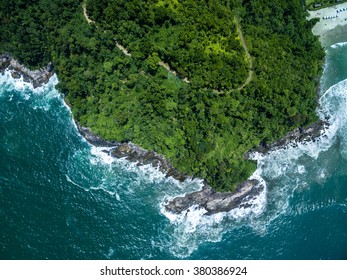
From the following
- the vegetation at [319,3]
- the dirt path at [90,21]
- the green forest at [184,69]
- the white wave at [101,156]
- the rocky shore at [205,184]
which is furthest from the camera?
the vegetation at [319,3]

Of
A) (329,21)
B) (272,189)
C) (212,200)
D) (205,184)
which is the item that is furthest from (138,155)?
(329,21)

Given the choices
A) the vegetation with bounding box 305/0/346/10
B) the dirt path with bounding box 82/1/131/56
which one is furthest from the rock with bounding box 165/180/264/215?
the vegetation with bounding box 305/0/346/10

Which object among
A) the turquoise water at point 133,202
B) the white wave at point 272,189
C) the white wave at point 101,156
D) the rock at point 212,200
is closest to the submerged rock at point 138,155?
the white wave at point 101,156

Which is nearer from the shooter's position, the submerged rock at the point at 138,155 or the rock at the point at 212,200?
the rock at the point at 212,200

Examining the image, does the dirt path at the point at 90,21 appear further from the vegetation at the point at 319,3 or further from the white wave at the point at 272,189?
the vegetation at the point at 319,3

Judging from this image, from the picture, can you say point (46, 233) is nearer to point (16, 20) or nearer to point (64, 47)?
point (64, 47)
